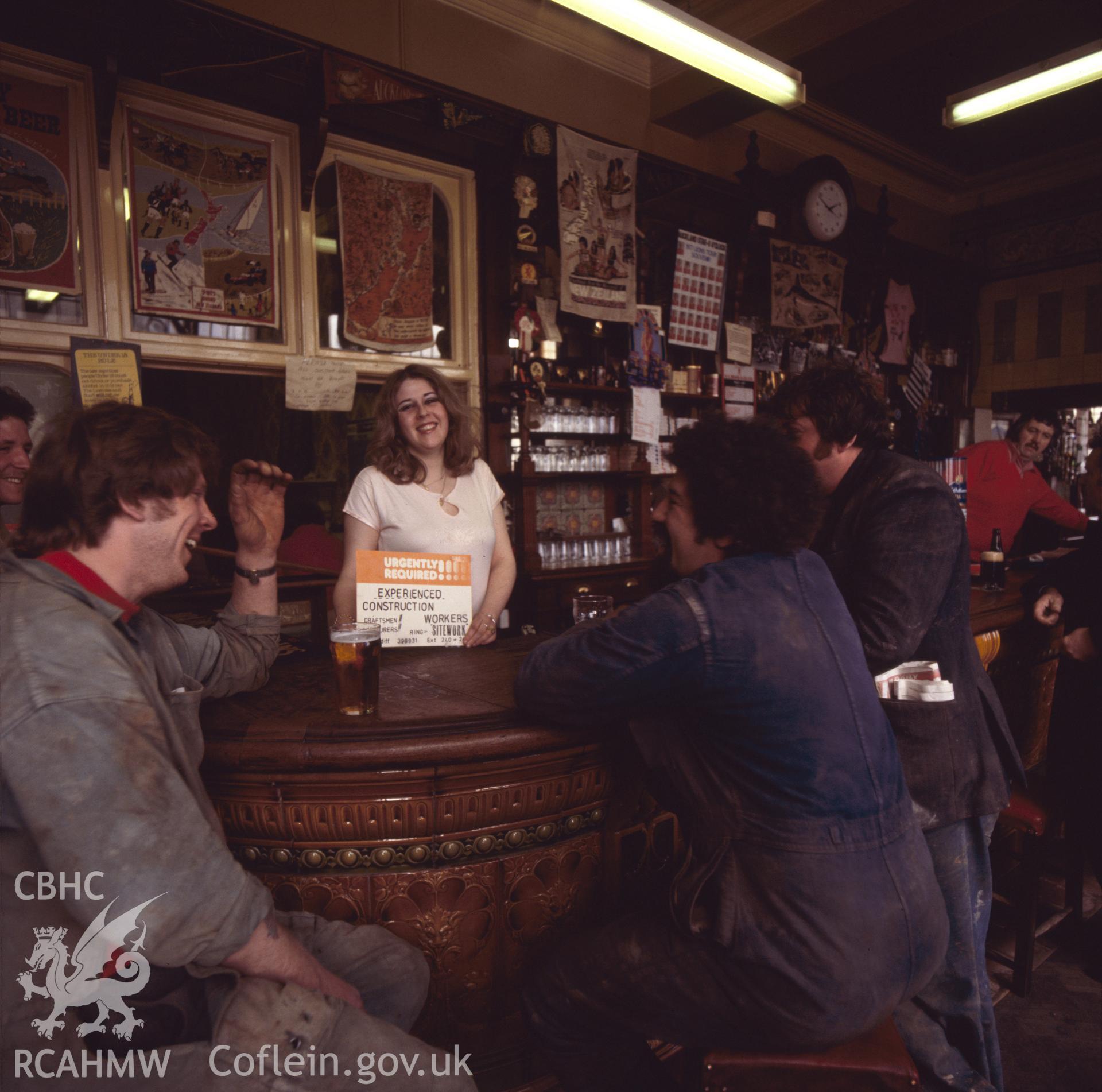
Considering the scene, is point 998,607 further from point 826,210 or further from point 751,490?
point 826,210

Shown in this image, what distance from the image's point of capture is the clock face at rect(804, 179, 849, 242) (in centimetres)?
535

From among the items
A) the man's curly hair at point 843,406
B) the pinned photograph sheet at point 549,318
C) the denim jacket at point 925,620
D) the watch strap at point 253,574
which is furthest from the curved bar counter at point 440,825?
the pinned photograph sheet at point 549,318

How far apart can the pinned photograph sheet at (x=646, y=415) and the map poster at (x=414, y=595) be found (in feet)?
10.1

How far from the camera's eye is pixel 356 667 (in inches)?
55.5

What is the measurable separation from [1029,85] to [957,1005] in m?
3.89

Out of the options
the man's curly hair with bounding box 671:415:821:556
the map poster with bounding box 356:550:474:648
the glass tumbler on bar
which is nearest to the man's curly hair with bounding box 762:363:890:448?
the man's curly hair with bounding box 671:415:821:556

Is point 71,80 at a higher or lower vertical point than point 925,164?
lower

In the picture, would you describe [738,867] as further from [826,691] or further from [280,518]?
[280,518]

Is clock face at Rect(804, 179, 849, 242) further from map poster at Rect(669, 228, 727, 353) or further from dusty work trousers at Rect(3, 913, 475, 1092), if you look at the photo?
dusty work trousers at Rect(3, 913, 475, 1092)

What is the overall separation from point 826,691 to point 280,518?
3.84ft

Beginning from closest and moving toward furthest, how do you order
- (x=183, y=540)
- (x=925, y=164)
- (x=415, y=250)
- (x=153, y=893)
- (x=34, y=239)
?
(x=153, y=893) < (x=183, y=540) < (x=34, y=239) < (x=415, y=250) < (x=925, y=164)

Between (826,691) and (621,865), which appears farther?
(621,865)

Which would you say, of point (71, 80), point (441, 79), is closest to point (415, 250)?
point (441, 79)

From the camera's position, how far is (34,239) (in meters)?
3.05
